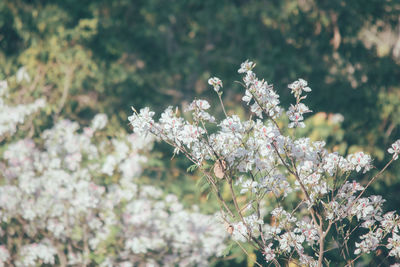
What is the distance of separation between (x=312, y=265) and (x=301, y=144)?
23.4 inches

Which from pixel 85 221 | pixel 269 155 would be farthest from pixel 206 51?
pixel 269 155

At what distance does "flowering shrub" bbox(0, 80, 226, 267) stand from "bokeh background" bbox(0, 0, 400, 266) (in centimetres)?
189

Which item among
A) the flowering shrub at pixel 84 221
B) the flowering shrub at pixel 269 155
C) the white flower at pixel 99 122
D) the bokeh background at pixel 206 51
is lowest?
the flowering shrub at pixel 269 155

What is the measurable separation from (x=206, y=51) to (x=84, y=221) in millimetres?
4331

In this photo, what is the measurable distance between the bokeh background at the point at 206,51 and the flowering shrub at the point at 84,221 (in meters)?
1.89

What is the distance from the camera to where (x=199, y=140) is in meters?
1.97

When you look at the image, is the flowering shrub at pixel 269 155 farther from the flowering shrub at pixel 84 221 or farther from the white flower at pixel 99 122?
the white flower at pixel 99 122

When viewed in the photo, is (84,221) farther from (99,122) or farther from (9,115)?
(9,115)

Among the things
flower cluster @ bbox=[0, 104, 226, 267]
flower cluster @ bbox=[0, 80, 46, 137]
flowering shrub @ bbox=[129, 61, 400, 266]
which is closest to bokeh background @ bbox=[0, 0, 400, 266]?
flower cluster @ bbox=[0, 80, 46, 137]

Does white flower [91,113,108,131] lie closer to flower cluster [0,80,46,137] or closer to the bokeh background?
flower cluster [0,80,46,137]

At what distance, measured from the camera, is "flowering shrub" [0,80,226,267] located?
10.1 feet

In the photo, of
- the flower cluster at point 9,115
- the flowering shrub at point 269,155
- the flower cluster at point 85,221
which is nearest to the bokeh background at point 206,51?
the flower cluster at point 9,115

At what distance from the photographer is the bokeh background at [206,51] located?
5582 mm

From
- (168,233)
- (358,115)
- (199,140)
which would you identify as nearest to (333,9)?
(358,115)
